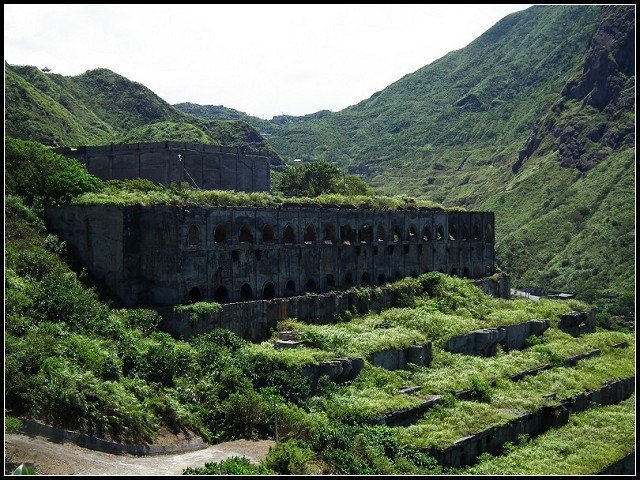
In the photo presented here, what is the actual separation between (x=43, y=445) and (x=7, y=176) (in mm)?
16620

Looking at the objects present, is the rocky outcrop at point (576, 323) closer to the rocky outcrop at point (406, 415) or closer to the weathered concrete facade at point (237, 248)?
the weathered concrete facade at point (237, 248)

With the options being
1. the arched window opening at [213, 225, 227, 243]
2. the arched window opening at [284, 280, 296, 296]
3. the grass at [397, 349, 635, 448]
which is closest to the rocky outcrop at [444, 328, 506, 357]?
the grass at [397, 349, 635, 448]

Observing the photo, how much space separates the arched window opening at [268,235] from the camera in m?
36.6

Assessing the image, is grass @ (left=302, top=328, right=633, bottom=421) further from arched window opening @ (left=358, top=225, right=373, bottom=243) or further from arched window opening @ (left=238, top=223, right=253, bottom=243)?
arched window opening @ (left=358, top=225, right=373, bottom=243)

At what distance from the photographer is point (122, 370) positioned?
25000mm

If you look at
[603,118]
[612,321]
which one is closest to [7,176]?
[612,321]

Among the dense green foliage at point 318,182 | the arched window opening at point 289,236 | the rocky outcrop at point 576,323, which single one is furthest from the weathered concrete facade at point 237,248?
the dense green foliage at point 318,182

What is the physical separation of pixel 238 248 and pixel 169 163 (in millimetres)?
10119

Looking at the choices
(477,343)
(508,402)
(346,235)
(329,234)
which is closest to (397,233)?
(346,235)

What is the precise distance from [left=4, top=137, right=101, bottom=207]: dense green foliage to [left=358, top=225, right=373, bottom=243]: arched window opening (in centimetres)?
1463

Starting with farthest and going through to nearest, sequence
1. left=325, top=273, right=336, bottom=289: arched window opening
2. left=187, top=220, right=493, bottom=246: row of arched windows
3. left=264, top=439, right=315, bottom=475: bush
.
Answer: left=325, top=273, right=336, bottom=289: arched window opening < left=187, top=220, right=493, bottom=246: row of arched windows < left=264, top=439, right=315, bottom=475: bush

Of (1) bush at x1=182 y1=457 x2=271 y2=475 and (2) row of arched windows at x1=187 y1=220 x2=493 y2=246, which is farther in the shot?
(2) row of arched windows at x1=187 y1=220 x2=493 y2=246

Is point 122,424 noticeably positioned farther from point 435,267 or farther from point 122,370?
point 435,267

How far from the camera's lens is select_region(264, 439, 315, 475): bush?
21.9 metres
